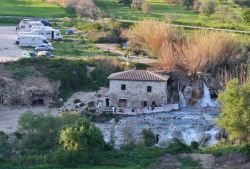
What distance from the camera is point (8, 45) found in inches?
2891

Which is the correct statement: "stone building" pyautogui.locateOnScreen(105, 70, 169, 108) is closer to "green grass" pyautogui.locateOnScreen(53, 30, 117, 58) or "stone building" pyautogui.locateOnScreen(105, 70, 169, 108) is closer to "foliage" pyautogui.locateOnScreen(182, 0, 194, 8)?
"green grass" pyautogui.locateOnScreen(53, 30, 117, 58)

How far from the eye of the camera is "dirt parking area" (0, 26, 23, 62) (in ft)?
215

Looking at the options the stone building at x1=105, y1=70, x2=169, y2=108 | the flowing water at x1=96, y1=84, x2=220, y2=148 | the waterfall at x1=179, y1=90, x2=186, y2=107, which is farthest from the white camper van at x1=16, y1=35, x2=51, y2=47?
the flowing water at x1=96, y1=84, x2=220, y2=148

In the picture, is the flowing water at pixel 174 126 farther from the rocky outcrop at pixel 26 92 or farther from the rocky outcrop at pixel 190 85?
the rocky outcrop at pixel 26 92

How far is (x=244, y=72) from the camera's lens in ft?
187

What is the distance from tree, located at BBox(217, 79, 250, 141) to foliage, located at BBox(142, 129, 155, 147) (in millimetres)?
5364

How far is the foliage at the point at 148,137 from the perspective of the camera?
42.3m

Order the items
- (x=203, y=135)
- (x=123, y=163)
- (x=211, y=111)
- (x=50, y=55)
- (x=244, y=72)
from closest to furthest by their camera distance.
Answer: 1. (x=123, y=163)
2. (x=203, y=135)
3. (x=211, y=111)
4. (x=244, y=72)
5. (x=50, y=55)

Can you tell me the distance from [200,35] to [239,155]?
94.5ft

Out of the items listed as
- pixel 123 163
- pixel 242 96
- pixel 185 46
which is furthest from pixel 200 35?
pixel 123 163

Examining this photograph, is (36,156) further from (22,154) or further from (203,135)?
(203,135)

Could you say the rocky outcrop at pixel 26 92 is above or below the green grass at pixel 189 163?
below

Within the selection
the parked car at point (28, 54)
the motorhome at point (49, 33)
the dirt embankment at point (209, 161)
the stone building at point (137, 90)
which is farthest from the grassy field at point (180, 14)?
the dirt embankment at point (209, 161)

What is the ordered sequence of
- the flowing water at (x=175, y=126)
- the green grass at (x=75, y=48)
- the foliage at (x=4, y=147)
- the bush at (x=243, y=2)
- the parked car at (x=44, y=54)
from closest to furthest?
the foliage at (x=4, y=147)
the flowing water at (x=175, y=126)
the parked car at (x=44, y=54)
the green grass at (x=75, y=48)
the bush at (x=243, y=2)
